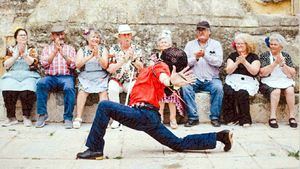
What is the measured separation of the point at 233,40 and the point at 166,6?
113cm

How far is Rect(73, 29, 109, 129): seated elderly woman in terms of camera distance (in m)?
7.40

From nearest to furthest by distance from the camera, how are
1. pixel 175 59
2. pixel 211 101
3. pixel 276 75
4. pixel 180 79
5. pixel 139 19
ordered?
pixel 180 79 → pixel 175 59 → pixel 211 101 → pixel 276 75 → pixel 139 19

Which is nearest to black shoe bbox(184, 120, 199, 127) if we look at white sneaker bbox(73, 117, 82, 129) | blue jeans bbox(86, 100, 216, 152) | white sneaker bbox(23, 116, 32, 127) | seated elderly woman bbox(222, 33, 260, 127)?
seated elderly woman bbox(222, 33, 260, 127)

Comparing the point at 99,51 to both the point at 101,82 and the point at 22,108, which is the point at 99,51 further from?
the point at 22,108

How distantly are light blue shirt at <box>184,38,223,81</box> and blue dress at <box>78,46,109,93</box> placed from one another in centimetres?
124

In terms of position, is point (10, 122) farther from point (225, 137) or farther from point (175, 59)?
point (225, 137)

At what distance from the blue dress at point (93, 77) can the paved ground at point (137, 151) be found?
57cm

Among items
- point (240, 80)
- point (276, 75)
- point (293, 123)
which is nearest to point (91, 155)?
point (240, 80)

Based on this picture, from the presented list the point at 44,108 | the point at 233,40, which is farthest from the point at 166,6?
the point at 44,108

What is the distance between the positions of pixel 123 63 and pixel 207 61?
1.19m

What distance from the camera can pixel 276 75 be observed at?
752cm

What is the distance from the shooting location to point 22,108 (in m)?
7.39

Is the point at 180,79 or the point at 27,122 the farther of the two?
the point at 27,122

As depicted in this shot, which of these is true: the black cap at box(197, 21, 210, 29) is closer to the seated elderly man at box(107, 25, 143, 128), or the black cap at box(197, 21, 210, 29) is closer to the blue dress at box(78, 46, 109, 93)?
the seated elderly man at box(107, 25, 143, 128)
